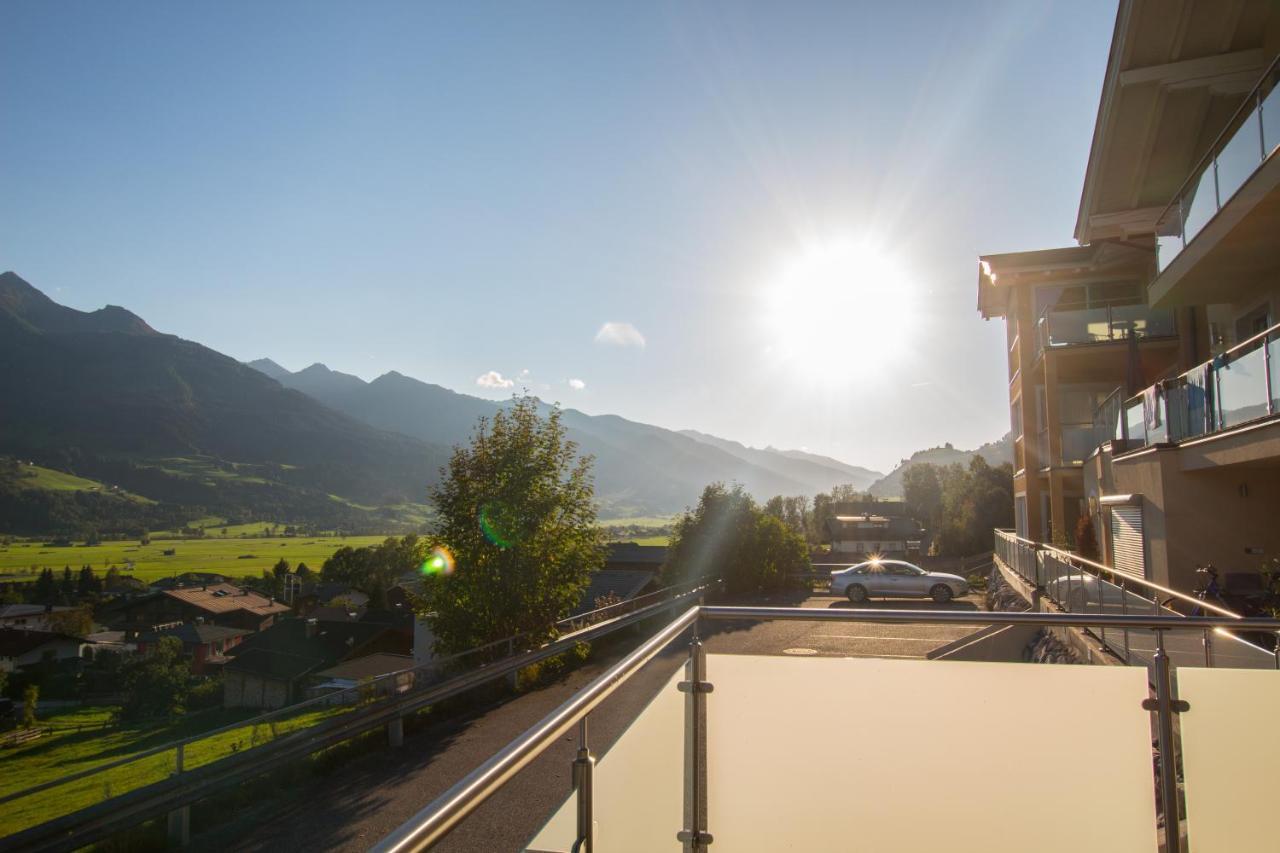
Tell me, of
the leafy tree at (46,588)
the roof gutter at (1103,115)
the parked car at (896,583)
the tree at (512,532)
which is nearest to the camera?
the roof gutter at (1103,115)

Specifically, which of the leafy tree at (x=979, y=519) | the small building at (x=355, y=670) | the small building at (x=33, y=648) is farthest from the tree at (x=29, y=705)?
the leafy tree at (x=979, y=519)

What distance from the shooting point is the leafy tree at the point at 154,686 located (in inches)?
2315

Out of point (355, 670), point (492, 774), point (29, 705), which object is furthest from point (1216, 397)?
point (29, 705)

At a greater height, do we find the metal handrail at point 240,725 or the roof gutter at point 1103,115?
the roof gutter at point 1103,115

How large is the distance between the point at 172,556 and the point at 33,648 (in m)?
47.8

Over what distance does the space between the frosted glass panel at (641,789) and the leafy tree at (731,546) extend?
76.3 feet

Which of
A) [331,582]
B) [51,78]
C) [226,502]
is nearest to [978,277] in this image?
[51,78]

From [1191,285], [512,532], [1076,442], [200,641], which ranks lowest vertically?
[200,641]

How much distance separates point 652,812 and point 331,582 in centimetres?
11532

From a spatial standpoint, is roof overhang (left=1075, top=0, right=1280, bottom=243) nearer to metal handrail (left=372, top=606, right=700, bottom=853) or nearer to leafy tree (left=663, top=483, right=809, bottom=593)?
metal handrail (left=372, top=606, right=700, bottom=853)

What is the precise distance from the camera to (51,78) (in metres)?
43.1

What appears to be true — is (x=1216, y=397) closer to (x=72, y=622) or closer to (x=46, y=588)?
(x=72, y=622)

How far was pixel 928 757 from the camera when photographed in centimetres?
314

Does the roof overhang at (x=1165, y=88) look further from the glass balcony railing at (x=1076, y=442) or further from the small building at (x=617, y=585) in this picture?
the small building at (x=617, y=585)
